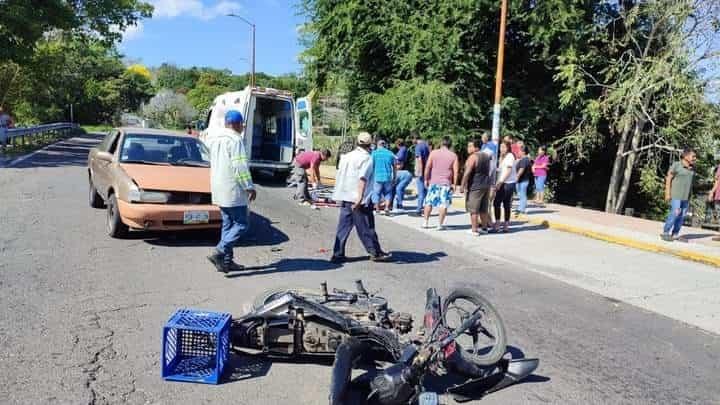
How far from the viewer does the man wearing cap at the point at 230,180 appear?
Result: 247 inches

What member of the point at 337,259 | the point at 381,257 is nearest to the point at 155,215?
the point at 337,259

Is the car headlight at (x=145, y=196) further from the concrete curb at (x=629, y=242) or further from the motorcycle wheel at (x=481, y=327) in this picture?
the concrete curb at (x=629, y=242)

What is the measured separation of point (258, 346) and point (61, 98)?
2254 inches

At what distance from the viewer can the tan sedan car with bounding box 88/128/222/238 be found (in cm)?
742

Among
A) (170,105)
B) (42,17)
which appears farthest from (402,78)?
(170,105)

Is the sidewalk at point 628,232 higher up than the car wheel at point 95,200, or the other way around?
the car wheel at point 95,200

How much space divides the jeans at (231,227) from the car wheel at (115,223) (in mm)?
2172

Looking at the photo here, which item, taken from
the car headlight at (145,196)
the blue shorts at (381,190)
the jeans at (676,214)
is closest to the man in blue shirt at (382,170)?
the blue shorts at (381,190)

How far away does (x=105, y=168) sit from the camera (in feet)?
28.6

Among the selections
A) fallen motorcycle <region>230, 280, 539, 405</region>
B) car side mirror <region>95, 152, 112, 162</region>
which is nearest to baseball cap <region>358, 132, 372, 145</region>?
fallen motorcycle <region>230, 280, 539, 405</region>

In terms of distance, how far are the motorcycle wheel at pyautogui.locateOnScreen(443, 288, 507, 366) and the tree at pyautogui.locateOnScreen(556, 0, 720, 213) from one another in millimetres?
13960

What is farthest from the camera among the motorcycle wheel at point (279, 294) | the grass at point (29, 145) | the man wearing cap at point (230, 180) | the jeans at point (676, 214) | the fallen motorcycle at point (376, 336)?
the grass at point (29, 145)

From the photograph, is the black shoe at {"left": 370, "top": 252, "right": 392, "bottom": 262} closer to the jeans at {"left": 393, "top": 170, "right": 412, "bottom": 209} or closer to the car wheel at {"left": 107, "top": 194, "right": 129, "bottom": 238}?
the car wheel at {"left": 107, "top": 194, "right": 129, "bottom": 238}

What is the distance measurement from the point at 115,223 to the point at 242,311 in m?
3.51
